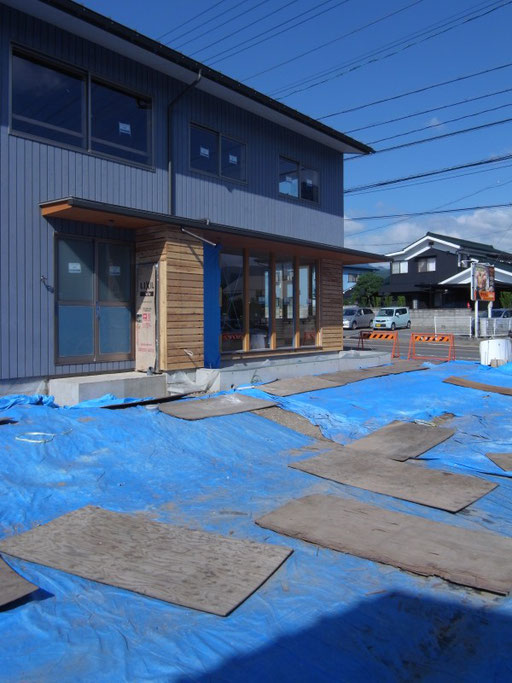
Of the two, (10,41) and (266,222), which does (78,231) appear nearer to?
(10,41)

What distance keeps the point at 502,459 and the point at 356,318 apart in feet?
118

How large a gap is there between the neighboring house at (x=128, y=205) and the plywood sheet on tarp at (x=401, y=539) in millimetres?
5740

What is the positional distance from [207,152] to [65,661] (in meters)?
11.3

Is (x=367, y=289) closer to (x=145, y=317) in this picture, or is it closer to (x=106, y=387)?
(x=145, y=317)

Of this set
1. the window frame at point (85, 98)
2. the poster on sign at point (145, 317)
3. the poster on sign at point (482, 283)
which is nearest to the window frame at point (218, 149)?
the window frame at point (85, 98)

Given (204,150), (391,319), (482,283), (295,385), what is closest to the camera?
(295,385)

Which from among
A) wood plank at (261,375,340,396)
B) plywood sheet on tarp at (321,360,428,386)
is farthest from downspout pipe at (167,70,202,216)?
plywood sheet on tarp at (321,360,428,386)

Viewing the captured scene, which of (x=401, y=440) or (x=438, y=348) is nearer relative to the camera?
(x=401, y=440)

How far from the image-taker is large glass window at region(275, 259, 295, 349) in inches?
565

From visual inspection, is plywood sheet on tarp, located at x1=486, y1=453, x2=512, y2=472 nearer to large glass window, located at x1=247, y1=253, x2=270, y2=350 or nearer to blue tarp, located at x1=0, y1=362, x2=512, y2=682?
blue tarp, located at x1=0, y1=362, x2=512, y2=682

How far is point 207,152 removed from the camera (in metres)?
12.6

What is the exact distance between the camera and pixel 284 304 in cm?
1457

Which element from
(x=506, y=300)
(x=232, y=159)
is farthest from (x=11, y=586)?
(x=506, y=300)

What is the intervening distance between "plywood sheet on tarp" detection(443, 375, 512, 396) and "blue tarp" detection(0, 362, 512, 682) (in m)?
4.58
